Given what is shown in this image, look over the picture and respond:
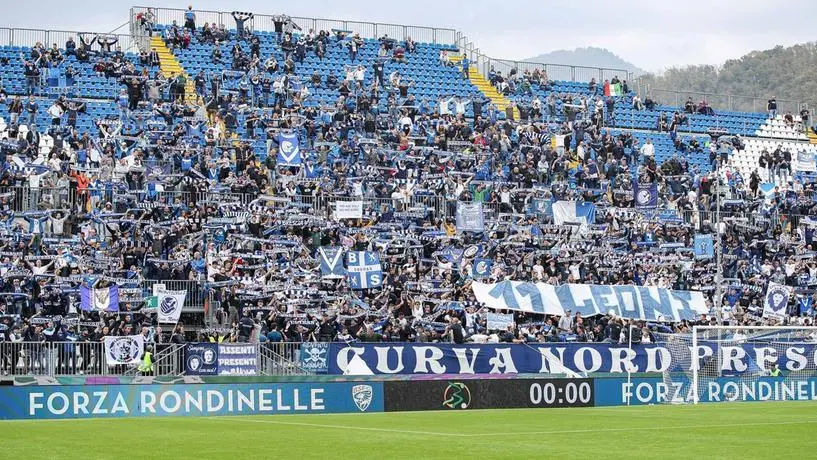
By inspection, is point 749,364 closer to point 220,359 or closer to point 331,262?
point 331,262

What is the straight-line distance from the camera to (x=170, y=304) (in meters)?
35.8

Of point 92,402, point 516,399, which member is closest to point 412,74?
point 516,399

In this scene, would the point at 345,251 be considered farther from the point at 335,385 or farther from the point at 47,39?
the point at 47,39

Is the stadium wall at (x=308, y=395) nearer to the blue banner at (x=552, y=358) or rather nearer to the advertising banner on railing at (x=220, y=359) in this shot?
the blue banner at (x=552, y=358)

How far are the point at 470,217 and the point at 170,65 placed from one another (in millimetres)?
15254

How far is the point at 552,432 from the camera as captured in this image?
65.1ft

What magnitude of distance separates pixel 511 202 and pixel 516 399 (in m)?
16.1

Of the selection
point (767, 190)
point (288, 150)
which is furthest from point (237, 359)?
point (767, 190)

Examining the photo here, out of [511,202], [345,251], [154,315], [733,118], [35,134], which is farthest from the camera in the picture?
[733,118]

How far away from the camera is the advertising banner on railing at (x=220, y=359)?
109 ft

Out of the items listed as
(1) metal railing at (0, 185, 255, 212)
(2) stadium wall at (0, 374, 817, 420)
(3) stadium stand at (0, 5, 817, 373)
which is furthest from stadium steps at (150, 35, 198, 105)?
(2) stadium wall at (0, 374, 817, 420)

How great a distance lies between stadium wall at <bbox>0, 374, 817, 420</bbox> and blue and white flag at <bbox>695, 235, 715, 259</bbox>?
474 inches

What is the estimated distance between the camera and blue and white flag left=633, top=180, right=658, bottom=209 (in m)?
47.9

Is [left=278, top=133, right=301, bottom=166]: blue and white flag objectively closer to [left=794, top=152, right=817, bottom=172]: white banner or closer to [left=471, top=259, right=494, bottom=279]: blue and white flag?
[left=471, top=259, right=494, bottom=279]: blue and white flag
